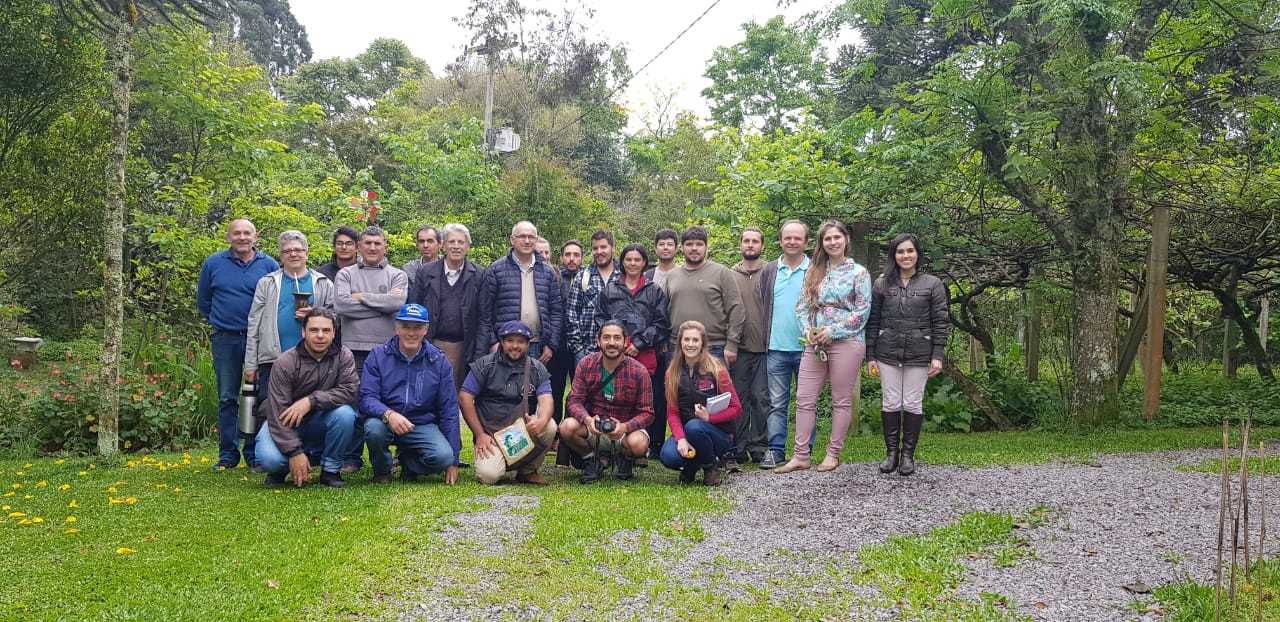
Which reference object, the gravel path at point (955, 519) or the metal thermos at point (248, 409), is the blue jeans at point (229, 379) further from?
the gravel path at point (955, 519)

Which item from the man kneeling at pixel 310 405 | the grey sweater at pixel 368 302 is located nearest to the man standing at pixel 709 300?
the grey sweater at pixel 368 302

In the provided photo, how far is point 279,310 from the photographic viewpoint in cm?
607

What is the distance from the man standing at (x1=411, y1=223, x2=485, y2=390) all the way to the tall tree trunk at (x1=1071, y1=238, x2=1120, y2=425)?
5.21 metres

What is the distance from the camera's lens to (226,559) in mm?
3963

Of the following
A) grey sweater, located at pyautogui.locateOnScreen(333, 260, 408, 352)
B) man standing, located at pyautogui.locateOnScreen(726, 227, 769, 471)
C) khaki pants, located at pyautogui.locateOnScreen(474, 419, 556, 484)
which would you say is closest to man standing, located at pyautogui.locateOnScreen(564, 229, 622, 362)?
khaki pants, located at pyautogui.locateOnScreen(474, 419, 556, 484)

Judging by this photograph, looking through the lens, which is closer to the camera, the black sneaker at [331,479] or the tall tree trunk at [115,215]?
→ the black sneaker at [331,479]

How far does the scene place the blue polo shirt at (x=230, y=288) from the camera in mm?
6180

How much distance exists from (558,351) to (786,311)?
170cm

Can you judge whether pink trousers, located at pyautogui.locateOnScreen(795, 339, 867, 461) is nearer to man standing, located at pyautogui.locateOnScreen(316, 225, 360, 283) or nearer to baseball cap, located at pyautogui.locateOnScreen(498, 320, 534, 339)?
baseball cap, located at pyautogui.locateOnScreen(498, 320, 534, 339)

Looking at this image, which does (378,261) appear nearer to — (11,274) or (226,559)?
(226,559)

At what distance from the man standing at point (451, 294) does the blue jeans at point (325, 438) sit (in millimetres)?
1107

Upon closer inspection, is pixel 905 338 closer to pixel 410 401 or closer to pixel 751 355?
pixel 751 355


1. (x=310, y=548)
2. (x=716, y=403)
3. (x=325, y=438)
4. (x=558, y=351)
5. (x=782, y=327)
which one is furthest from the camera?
(x=558, y=351)

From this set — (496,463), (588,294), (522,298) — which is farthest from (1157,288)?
(496,463)
